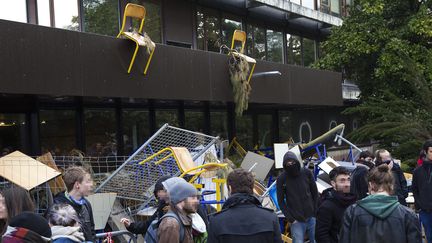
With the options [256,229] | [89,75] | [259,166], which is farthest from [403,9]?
[256,229]

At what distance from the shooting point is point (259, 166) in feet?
38.1

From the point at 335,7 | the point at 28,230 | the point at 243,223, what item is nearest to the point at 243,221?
the point at 243,223

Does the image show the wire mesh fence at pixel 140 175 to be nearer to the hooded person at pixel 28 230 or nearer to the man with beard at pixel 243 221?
the man with beard at pixel 243 221

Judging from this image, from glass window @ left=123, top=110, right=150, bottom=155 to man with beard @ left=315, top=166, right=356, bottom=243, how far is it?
28.3ft

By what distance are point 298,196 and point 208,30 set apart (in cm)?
989

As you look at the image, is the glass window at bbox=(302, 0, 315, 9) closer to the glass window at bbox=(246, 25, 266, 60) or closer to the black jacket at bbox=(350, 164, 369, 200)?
the glass window at bbox=(246, 25, 266, 60)

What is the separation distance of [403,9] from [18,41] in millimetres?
15878

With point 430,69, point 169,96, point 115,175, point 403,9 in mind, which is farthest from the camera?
point 403,9

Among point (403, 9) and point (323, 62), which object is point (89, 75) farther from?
point (403, 9)

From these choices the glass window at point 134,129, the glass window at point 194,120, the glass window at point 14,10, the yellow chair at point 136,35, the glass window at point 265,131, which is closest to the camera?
the yellow chair at point 136,35

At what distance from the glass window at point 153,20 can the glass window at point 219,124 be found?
331cm

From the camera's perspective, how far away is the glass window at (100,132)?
1259 centimetres

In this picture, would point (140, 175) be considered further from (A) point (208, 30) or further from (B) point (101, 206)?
(A) point (208, 30)

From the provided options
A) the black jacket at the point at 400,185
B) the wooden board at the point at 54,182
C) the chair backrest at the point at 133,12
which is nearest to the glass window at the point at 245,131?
the chair backrest at the point at 133,12
